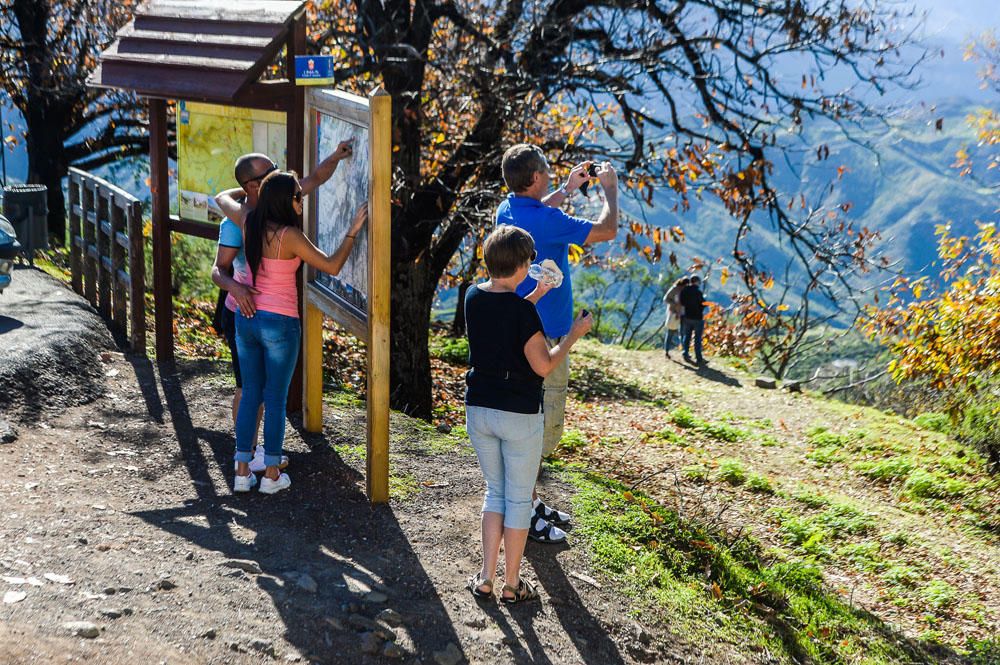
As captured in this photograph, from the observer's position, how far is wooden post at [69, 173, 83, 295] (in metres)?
9.74

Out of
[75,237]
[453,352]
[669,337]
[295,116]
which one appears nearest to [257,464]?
[295,116]

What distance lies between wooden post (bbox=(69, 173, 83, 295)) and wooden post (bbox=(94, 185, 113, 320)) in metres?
0.65

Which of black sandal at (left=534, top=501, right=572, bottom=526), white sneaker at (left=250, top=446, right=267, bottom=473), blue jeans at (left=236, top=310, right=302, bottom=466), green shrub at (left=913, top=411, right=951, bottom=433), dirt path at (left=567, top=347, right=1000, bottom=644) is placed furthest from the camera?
green shrub at (left=913, top=411, right=951, bottom=433)

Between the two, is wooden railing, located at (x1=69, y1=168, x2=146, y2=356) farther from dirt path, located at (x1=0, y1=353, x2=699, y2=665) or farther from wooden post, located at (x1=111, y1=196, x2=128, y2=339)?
dirt path, located at (x1=0, y1=353, x2=699, y2=665)

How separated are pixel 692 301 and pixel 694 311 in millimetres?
217

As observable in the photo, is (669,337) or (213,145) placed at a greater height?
(213,145)

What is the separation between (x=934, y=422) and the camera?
1315cm

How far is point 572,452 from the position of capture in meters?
8.48

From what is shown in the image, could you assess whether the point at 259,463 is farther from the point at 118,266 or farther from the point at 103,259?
the point at 103,259

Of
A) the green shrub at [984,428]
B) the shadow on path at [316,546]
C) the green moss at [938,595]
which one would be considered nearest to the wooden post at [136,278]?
the shadow on path at [316,546]

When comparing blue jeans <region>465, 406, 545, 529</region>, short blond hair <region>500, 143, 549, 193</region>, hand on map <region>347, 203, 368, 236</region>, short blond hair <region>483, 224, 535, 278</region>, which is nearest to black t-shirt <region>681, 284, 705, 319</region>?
hand on map <region>347, 203, 368, 236</region>

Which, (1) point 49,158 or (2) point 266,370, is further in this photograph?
(1) point 49,158

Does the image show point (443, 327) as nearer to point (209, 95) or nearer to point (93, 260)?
point (93, 260)

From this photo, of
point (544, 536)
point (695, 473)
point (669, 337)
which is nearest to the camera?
point (544, 536)
